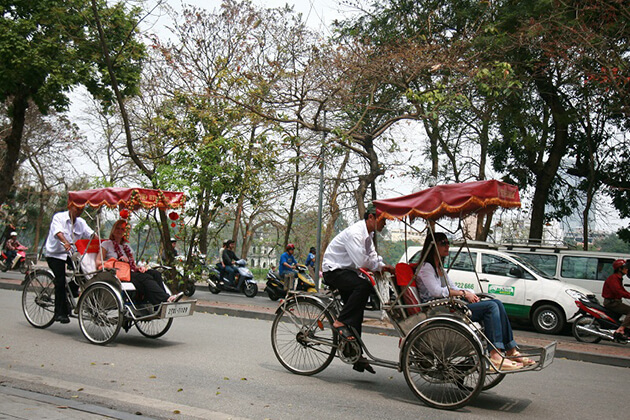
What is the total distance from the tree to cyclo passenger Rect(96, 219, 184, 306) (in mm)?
10473

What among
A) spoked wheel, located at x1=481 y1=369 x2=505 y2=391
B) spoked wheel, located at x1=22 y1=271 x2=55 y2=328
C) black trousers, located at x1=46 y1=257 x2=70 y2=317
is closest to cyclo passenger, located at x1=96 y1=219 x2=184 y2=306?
black trousers, located at x1=46 y1=257 x2=70 y2=317

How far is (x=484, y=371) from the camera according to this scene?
552 centimetres

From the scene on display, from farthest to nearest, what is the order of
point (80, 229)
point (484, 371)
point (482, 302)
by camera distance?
point (80, 229)
point (482, 302)
point (484, 371)

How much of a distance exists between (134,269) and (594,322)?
348 inches

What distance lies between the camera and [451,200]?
6.17 m

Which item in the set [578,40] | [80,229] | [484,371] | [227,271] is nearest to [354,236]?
[484,371]

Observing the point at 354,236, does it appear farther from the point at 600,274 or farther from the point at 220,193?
the point at 600,274

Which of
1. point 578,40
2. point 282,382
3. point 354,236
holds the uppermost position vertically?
point 578,40

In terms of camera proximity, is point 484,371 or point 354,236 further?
point 354,236

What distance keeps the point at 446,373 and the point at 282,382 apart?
1.81 meters

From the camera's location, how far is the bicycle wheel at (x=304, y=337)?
273 inches

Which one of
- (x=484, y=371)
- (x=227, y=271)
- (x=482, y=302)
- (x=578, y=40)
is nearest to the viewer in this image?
(x=484, y=371)

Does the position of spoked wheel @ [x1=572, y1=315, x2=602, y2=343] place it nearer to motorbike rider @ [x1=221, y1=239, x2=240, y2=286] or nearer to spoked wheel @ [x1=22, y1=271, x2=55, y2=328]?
spoked wheel @ [x1=22, y1=271, x2=55, y2=328]

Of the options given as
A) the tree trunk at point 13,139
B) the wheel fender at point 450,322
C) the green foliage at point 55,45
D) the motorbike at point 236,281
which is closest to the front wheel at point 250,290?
the motorbike at point 236,281
